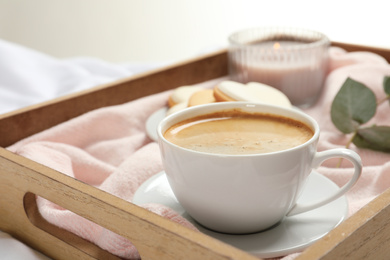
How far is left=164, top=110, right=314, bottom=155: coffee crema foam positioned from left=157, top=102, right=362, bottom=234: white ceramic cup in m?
0.02

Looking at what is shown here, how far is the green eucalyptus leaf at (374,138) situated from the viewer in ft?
2.17

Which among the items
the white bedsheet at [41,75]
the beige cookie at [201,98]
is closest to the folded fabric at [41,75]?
the white bedsheet at [41,75]

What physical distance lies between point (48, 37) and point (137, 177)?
172 cm

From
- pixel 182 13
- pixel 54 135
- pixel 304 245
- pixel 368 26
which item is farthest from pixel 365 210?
pixel 182 13

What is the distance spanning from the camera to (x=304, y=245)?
1.46ft

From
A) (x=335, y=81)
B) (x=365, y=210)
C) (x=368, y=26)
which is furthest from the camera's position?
(x=368, y=26)

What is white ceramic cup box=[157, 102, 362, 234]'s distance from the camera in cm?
42

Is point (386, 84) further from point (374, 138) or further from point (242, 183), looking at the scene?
point (242, 183)

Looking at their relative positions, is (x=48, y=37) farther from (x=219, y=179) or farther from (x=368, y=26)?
(x=219, y=179)

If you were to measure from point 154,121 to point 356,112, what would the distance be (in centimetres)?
26

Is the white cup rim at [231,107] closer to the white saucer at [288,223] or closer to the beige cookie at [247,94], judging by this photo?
the white saucer at [288,223]

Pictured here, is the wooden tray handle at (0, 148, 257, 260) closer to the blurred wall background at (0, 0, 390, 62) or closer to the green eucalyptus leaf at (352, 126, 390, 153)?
the green eucalyptus leaf at (352, 126, 390, 153)

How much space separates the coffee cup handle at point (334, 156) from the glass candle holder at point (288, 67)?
41cm

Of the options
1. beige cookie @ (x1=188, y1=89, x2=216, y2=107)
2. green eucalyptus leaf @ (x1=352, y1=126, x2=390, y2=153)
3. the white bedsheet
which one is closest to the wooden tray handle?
beige cookie @ (x1=188, y1=89, x2=216, y2=107)
